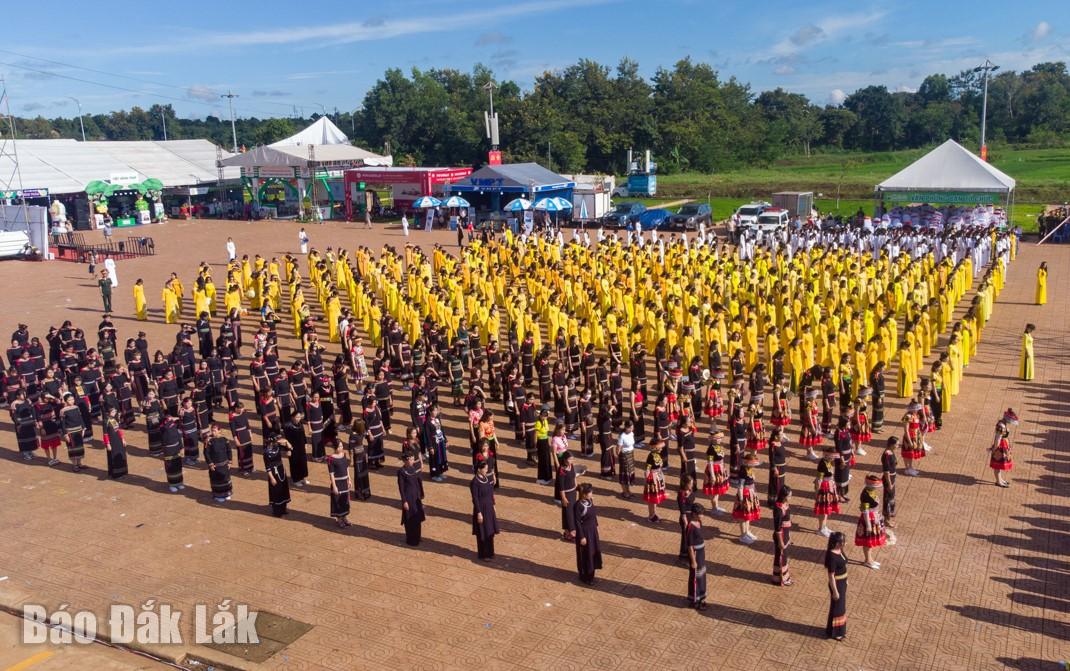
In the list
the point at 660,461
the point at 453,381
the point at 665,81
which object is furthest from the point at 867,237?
the point at 665,81

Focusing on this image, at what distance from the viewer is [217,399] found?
16719 millimetres

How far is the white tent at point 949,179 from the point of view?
32312 mm

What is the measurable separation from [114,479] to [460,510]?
5.74m

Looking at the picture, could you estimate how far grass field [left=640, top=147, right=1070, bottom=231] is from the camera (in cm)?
4591

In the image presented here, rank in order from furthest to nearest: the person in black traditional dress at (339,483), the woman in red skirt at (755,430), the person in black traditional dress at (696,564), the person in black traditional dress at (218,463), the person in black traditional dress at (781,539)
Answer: the woman in red skirt at (755,430), the person in black traditional dress at (218,463), the person in black traditional dress at (339,483), the person in black traditional dress at (781,539), the person in black traditional dress at (696,564)

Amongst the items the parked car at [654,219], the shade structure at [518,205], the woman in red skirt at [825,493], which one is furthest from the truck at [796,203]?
the woman in red skirt at [825,493]

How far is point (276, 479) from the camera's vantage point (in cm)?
1159

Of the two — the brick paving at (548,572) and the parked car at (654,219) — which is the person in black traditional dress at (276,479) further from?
the parked car at (654,219)

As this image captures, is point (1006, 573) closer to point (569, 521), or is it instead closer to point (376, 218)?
point (569, 521)

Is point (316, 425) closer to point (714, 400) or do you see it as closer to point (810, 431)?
point (714, 400)

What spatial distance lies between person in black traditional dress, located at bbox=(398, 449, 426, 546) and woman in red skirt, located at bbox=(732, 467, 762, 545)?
153 inches

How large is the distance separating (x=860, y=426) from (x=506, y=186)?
2971cm

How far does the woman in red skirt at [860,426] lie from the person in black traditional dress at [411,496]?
6.45m

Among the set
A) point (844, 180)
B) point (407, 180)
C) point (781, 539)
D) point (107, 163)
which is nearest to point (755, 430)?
point (781, 539)
